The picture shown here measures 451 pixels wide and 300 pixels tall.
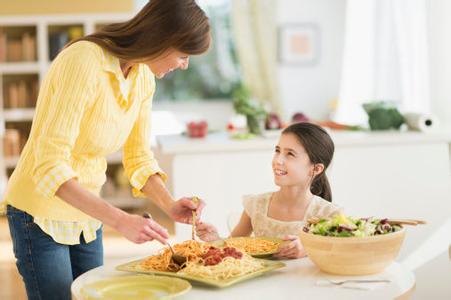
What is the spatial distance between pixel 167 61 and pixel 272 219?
84 cm

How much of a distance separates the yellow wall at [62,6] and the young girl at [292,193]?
16.1ft

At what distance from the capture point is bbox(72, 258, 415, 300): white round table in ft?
6.13

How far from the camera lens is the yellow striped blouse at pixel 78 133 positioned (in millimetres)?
1925

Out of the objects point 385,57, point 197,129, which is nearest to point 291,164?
point 197,129

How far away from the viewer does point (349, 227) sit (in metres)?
2.05

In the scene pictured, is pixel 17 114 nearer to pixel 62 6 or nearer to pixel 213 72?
pixel 62 6

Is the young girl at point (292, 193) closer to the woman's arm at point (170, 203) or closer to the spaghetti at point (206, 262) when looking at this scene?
the woman's arm at point (170, 203)

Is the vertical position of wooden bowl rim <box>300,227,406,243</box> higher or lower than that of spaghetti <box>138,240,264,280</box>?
higher

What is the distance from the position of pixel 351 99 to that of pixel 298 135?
3.92 meters

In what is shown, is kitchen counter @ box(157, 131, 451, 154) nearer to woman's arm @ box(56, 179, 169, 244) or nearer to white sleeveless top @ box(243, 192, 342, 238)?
white sleeveless top @ box(243, 192, 342, 238)

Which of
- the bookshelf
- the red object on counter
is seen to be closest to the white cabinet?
the red object on counter

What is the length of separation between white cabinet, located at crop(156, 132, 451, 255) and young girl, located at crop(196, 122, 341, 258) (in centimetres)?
128

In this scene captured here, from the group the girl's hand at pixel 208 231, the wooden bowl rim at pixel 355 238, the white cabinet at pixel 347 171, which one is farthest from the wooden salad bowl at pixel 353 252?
the white cabinet at pixel 347 171

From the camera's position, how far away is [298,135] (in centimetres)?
278
